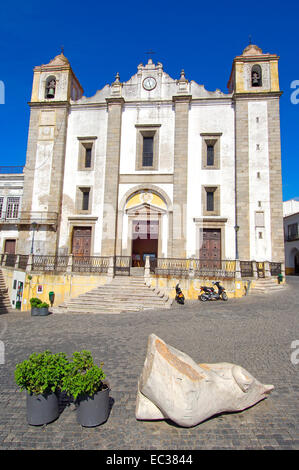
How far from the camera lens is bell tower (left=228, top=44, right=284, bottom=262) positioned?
61.6 feet

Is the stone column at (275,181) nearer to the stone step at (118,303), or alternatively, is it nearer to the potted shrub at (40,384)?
the stone step at (118,303)

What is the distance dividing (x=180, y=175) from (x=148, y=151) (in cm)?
363

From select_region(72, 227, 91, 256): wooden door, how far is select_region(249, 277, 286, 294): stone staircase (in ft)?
38.6

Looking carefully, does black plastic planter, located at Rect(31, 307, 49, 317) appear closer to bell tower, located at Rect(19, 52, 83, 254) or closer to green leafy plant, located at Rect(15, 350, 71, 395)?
bell tower, located at Rect(19, 52, 83, 254)

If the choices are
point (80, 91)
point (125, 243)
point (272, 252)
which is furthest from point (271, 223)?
point (80, 91)

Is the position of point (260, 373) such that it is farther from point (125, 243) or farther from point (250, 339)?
point (125, 243)

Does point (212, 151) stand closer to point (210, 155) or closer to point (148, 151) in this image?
point (210, 155)

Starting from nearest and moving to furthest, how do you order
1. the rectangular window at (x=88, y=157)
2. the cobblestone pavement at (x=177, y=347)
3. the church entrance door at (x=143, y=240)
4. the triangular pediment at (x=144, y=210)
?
the cobblestone pavement at (x=177, y=347), the triangular pediment at (x=144, y=210), the church entrance door at (x=143, y=240), the rectangular window at (x=88, y=157)

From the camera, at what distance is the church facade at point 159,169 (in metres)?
19.4

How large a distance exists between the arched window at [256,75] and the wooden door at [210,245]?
12.0 metres

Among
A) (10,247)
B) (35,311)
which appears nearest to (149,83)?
(10,247)

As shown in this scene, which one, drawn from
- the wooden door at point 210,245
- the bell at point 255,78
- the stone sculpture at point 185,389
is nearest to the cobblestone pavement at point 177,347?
the stone sculpture at point 185,389
